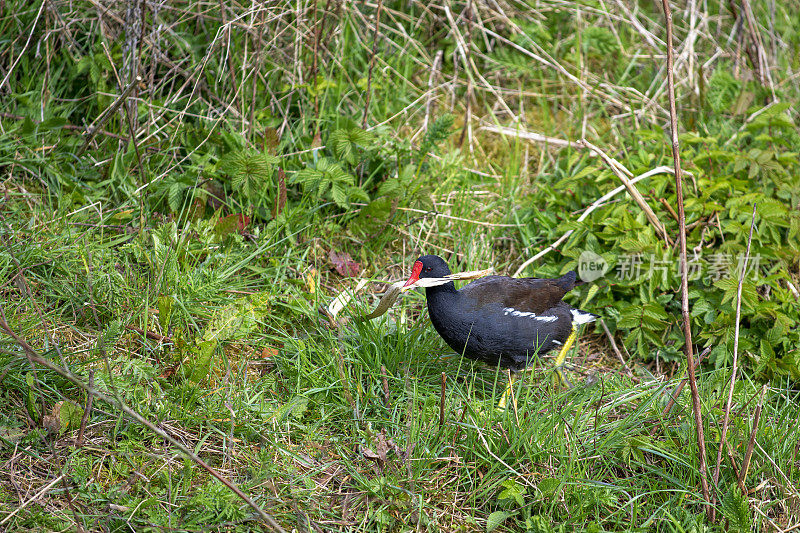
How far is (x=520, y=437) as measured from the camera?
2.61 meters

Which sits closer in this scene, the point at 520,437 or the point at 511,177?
the point at 520,437

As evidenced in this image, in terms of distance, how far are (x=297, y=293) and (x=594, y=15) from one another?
3.20 m

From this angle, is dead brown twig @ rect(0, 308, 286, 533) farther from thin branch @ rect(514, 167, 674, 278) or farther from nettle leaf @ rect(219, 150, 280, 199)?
thin branch @ rect(514, 167, 674, 278)

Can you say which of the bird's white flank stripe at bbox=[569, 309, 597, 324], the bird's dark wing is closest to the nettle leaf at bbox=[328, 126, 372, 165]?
the bird's dark wing

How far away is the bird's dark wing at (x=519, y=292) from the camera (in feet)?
10.2

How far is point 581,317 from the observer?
3.37 m

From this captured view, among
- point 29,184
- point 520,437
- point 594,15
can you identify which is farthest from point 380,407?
point 594,15

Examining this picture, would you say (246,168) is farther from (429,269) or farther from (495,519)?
(495,519)

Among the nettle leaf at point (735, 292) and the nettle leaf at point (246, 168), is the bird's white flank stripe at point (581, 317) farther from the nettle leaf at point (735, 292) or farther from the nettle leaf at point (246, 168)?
the nettle leaf at point (246, 168)

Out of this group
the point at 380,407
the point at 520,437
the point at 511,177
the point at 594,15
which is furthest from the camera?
the point at 594,15

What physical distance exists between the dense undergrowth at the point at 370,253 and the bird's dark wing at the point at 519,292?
302 millimetres

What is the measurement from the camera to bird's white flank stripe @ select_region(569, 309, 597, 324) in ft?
11.0

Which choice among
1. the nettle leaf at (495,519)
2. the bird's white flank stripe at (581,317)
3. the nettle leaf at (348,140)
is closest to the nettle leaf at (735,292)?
the bird's white flank stripe at (581,317)

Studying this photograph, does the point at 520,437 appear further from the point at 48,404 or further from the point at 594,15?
the point at 594,15
